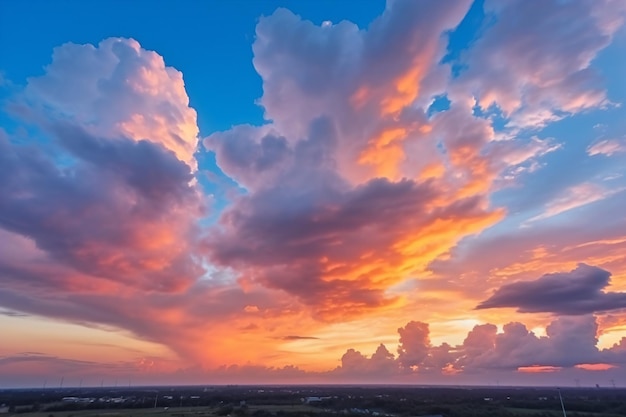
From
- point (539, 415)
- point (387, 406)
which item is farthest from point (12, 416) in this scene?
point (539, 415)

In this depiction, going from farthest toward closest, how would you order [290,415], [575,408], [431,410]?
1. [575,408]
2. [431,410]
3. [290,415]

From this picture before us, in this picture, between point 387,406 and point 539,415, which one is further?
point 387,406

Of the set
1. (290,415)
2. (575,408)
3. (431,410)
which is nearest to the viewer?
(290,415)

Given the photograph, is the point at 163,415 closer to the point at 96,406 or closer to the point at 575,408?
the point at 96,406

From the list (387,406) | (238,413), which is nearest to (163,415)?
(238,413)

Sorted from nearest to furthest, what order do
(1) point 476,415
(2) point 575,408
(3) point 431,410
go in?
(1) point 476,415, (3) point 431,410, (2) point 575,408

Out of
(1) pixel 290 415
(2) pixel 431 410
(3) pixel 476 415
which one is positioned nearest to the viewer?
(1) pixel 290 415

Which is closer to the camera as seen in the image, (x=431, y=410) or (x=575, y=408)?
(x=431, y=410)

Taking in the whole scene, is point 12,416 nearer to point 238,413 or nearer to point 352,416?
point 238,413
